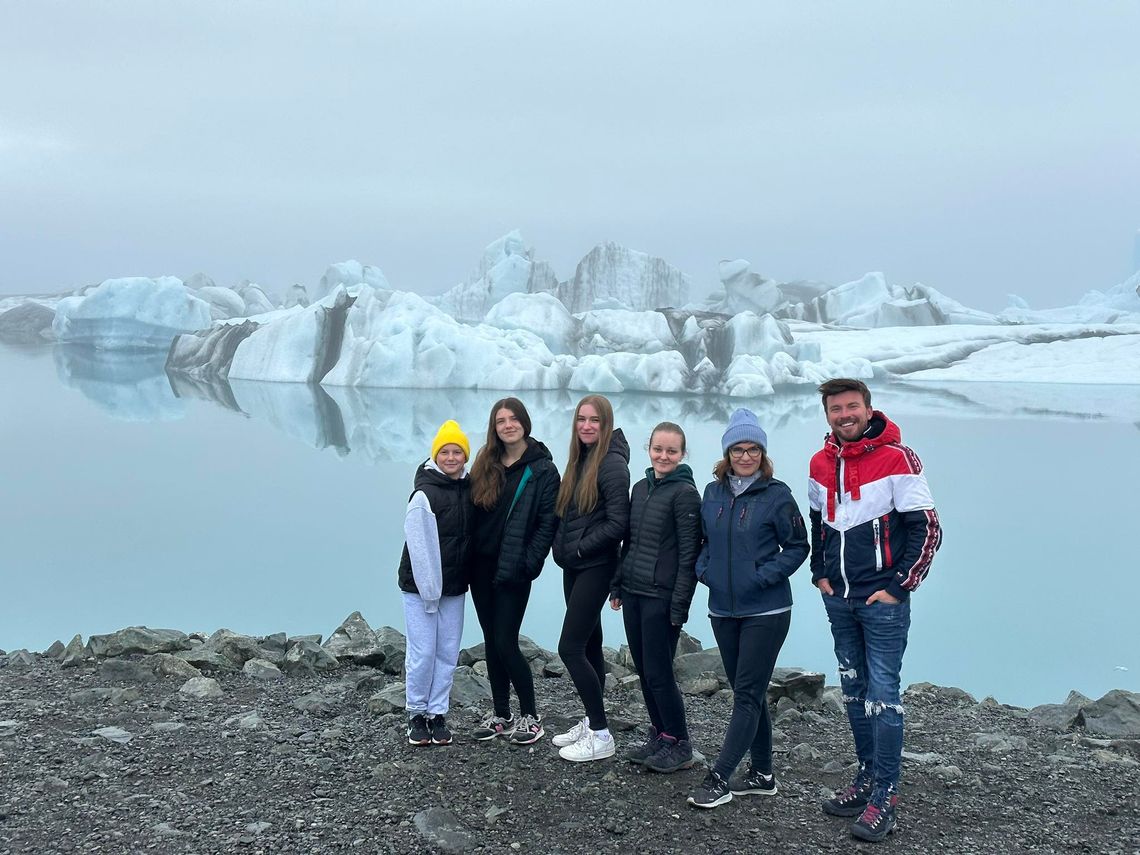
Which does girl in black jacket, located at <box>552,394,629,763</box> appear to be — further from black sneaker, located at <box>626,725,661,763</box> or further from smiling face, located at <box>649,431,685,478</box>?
black sneaker, located at <box>626,725,661,763</box>

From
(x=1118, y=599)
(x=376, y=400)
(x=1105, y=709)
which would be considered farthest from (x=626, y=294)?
(x=1105, y=709)

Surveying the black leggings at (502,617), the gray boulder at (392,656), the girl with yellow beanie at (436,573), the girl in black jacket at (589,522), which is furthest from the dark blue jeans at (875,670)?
the gray boulder at (392,656)

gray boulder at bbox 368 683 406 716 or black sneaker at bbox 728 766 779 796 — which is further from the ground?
black sneaker at bbox 728 766 779 796

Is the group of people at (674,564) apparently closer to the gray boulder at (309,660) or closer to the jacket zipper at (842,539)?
the jacket zipper at (842,539)

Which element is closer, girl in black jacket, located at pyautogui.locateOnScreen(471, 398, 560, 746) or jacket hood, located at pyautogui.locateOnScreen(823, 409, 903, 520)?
jacket hood, located at pyautogui.locateOnScreen(823, 409, 903, 520)

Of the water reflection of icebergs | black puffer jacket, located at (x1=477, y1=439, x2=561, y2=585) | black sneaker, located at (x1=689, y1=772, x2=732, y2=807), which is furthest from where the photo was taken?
the water reflection of icebergs

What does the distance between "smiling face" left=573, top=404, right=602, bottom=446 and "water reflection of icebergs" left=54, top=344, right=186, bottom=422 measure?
1972cm

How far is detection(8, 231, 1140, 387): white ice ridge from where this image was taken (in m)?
16.9

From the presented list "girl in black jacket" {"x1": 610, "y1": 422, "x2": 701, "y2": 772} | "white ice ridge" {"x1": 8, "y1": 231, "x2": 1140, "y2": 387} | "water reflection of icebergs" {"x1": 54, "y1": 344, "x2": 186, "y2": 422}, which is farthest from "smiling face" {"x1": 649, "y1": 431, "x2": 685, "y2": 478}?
"water reflection of icebergs" {"x1": 54, "y1": 344, "x2": 186, "y2": 422}

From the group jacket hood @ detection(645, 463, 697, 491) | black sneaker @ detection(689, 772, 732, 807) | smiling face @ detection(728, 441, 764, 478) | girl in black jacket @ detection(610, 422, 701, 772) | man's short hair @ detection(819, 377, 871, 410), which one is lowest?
black sneaker @ detection(689, 772, 732, 807)

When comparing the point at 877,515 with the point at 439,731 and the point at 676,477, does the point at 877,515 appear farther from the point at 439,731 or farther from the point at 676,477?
the point at 439,731

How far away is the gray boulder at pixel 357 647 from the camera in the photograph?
558 centimetres

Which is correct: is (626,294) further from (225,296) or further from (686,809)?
(686,809)

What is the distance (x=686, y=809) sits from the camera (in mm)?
3127
